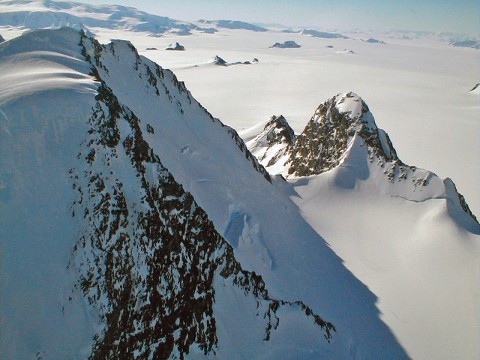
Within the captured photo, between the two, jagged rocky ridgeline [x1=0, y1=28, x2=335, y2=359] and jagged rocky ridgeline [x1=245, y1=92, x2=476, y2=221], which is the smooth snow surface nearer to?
jagged rocky ridgeline [x1=0, y1=28, x2=335, y2=359]

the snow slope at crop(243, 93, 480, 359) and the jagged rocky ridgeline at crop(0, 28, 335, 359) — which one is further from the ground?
the jagged rocky ridgeline at crop(0, 28, 335, 359)

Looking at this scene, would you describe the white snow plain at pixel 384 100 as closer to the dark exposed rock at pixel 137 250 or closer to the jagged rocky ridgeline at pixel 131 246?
the jagged rocky ridgeline at pixel 131 246

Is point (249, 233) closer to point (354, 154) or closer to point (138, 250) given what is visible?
point (138, 250)

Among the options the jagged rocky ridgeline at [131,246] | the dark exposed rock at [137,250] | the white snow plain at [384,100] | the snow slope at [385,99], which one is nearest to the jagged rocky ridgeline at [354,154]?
the jagged rocky ridgeline at [131,246]

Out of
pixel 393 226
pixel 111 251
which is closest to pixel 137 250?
pixel 111 251

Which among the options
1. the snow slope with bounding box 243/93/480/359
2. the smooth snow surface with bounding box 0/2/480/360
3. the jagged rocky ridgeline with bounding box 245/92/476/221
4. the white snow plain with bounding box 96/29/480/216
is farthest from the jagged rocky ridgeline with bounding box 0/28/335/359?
the white snow plain with bounding box 96/29/480/216

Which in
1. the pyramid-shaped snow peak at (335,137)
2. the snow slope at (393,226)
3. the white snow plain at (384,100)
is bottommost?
the white snow plain at (384,100)
